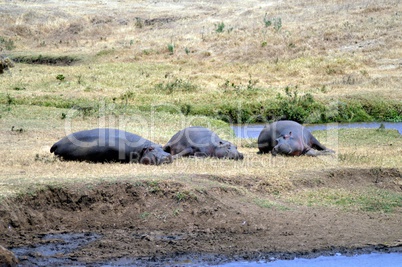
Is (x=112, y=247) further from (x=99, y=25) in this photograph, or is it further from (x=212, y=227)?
(x=99, y=25)

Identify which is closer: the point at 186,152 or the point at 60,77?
the point at 186,152

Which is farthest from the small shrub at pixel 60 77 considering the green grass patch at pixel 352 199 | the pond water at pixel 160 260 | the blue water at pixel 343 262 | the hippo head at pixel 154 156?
the blue water at pixel 343 262

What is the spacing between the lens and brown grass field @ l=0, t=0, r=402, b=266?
10.3 metres

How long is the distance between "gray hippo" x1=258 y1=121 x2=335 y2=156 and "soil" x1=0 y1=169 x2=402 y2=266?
11.4 ft

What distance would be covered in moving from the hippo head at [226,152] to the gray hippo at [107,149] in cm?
117

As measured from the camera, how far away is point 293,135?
15.1 m

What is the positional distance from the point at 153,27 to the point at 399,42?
48.9ft

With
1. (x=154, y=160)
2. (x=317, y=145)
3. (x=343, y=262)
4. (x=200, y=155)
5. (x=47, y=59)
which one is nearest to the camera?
(x=343, y=262)

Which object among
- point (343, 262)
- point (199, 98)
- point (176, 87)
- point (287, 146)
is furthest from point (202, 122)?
point (343, 262)

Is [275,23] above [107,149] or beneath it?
above

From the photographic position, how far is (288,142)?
1488 cm

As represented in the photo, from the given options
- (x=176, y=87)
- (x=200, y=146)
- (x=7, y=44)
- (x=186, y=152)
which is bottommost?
(x=186, y=152)

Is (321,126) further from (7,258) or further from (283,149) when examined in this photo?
(7,258)

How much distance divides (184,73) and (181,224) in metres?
18.6
